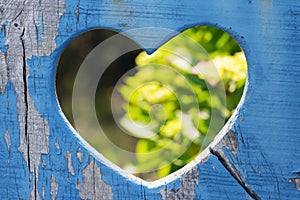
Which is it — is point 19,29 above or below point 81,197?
above

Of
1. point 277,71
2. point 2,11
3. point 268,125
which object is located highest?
point 2,11

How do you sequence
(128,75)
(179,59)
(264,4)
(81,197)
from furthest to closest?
(128,75) < (179,59) < (81,197) < (264,4)

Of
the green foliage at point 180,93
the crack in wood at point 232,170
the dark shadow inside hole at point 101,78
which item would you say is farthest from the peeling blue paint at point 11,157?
the dark shadow inside hole at point 101,78

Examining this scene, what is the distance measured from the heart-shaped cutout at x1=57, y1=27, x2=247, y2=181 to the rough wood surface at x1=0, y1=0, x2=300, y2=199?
2.63 ft

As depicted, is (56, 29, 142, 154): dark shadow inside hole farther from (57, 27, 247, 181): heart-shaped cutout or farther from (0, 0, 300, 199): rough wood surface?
(0, 0, 300, 199): rough wood surface

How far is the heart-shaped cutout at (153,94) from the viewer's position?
2482mm

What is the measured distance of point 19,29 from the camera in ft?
5.11

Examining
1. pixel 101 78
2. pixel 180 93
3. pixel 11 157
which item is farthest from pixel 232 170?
pixel 101 78

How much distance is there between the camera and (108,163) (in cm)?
161

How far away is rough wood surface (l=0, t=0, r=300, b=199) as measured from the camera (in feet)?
4.96

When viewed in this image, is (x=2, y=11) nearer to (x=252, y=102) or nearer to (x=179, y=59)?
(x=252, y=102)

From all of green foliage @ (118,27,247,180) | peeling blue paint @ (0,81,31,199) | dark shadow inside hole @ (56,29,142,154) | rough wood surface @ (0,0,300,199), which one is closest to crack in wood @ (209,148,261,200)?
rough wood surface @ (0,0,300,199)

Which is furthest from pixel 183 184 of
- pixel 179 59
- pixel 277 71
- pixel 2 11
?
pixel 179 59

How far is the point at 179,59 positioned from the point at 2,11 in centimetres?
104
